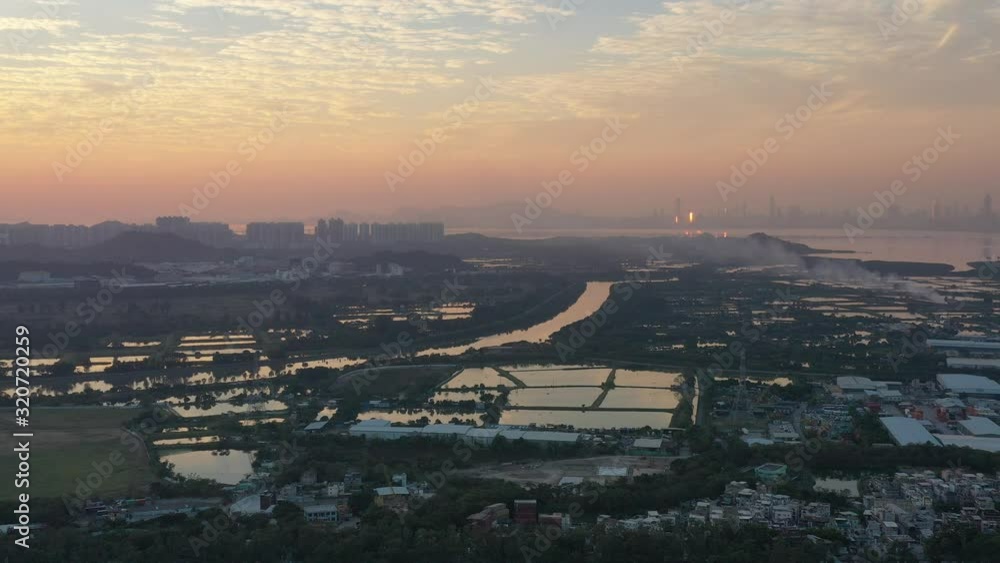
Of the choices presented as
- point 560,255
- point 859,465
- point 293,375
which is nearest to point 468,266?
point 560,255

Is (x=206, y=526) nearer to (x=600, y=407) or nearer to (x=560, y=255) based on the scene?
(x=600, y=407)

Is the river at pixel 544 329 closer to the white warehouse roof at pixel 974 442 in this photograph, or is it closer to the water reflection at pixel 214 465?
the water reflection at pixel 214 465

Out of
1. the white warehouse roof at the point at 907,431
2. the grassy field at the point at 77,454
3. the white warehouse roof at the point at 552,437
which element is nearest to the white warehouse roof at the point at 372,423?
the white warehouse roof at the point at 552,437

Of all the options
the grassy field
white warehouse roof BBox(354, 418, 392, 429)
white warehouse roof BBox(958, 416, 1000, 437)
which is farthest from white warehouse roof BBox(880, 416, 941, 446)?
the grassy field

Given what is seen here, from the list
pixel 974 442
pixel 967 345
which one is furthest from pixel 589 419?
pixel 967 345

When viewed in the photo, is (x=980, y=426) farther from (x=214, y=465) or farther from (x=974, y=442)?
(x=214, y=465)

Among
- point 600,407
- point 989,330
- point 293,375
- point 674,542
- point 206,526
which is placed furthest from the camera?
point 989,330
